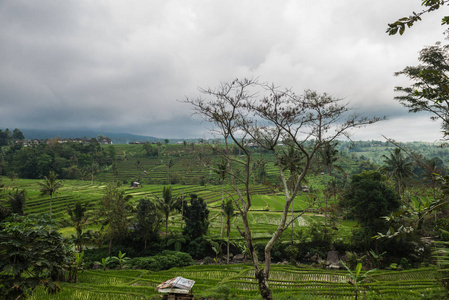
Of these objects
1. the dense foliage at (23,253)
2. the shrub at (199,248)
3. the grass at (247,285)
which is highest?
the dense foliage at (23,253)

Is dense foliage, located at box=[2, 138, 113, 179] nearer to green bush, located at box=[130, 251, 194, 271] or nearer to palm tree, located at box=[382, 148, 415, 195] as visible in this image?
green bush, located at box=[130, 251, 194, 271]

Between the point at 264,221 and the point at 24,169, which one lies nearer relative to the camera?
the point at 264,221

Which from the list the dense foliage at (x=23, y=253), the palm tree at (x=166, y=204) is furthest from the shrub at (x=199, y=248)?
the dense foliage at (x=23, y=253)

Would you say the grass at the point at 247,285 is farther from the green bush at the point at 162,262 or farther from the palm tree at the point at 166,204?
the palm tree at the point at 166,204

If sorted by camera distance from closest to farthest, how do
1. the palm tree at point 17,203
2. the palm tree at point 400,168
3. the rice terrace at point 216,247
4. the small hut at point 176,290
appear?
the rice terrace at point 216,247 < the small hut at point 176,290 < the palm tree at point 17,203 < the palm tree at point 400,168

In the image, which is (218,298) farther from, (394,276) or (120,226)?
(120,226)

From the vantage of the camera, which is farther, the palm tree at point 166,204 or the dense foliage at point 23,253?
the palm tree at point 166,204

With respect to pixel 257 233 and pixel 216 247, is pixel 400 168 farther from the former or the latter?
pixel 216 247

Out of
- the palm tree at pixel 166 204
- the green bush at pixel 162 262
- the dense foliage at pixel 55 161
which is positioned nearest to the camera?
the green bush at pixel 162 262

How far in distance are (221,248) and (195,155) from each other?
2033cm

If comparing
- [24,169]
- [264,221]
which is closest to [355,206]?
[264,221]

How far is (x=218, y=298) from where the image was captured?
29.9 feet

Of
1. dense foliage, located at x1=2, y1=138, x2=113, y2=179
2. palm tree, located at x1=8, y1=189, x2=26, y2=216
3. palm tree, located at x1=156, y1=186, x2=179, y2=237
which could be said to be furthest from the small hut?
dense foliage, located at x1=2, y1=138, x2=113, y2=179

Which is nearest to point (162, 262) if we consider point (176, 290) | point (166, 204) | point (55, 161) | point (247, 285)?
point (166, 204)
